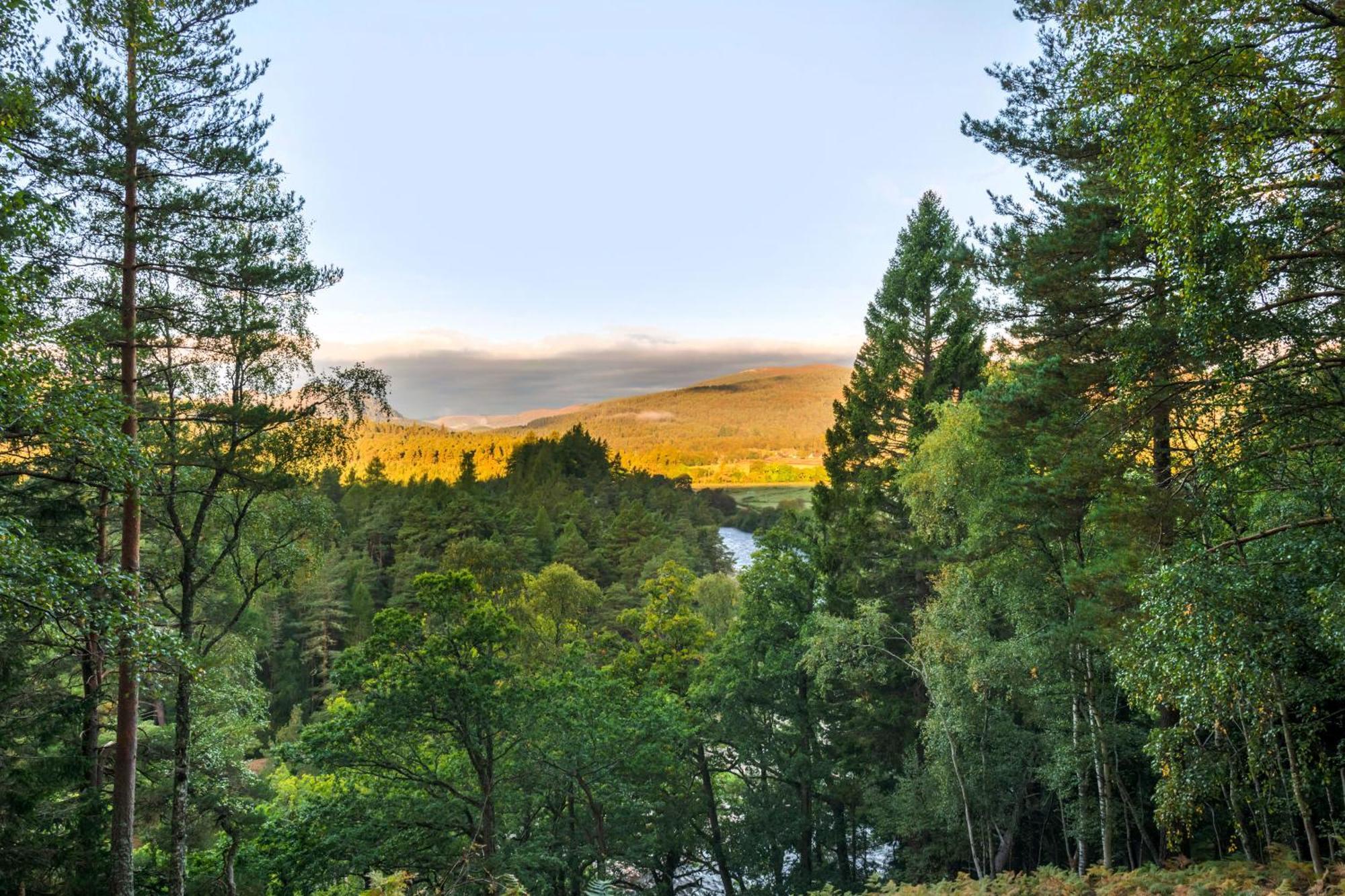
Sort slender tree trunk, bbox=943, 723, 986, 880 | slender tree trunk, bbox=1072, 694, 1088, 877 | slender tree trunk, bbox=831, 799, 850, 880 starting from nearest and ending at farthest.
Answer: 1. slender tree trunk, bbox=1072, 694, 1088, 877
2. slender tree trunk, bbox=943, 723, 986, 880
3. slender tree trunk, bbox=831, 799, 850, 880

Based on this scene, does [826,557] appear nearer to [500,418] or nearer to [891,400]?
[891,400]

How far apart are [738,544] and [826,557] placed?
155 feet

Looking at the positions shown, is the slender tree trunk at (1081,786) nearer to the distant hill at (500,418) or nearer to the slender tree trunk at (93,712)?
the slender tree trunk at (93,712)

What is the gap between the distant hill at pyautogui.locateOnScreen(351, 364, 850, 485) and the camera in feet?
287

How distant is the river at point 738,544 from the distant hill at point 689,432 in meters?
10.2

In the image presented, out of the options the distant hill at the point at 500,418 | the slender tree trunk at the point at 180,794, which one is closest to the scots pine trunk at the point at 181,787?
the slender tree trunk at the point at 180,794

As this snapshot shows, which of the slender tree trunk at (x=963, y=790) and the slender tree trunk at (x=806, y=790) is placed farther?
the slender tree trunk at (x=806, y=790)

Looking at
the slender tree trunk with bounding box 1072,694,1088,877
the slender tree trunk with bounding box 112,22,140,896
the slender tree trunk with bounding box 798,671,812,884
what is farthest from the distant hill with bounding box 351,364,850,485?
the slender tree trunk with bounding box 112,22,140,896

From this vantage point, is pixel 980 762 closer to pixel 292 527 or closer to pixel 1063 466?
pixel 1063 466

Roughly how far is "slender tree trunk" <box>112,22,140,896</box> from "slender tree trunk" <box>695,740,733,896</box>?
41.6 feet

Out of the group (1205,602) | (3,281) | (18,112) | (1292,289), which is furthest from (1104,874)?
Answer: (18,112)

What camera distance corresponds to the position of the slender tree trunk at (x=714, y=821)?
1783 cm

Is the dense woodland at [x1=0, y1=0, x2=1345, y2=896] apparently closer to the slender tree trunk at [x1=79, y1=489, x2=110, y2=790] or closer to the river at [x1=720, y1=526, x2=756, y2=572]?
the slender tree trunk at [x1=79, y1=489, x2=110, y2=790]

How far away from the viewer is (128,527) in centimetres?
880
